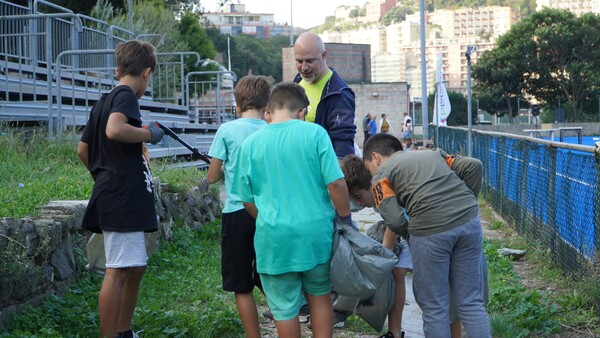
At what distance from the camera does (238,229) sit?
529 cm

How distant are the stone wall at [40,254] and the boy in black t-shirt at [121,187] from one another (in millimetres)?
429

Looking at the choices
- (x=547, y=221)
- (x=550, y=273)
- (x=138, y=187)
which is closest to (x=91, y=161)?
(x=138, y=187)

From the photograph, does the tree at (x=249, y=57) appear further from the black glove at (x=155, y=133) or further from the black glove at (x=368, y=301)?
the black glove at (x=368, y=301)

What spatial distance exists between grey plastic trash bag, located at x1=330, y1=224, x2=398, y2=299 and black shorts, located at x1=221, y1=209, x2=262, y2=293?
0.68 meters

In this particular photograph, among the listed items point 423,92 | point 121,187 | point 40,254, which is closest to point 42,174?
point 40,254

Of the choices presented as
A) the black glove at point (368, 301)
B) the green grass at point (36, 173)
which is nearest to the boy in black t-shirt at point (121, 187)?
the green grass at point (36, 173)

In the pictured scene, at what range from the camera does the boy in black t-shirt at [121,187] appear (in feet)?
16.7

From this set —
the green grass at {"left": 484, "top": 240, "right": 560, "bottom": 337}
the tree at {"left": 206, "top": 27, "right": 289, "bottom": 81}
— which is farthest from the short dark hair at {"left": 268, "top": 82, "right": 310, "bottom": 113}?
the tree at {"left": 206, "top": 27, "right": 289, "bottom": 81}

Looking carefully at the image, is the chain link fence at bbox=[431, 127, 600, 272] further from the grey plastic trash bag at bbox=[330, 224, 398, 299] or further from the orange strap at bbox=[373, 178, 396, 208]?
the grey plastic trash bag at bbox=[330, 224, 398, 299]

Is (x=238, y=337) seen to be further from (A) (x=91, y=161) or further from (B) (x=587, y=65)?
(B) (x=587, y=65)

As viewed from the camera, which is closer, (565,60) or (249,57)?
(565,60)

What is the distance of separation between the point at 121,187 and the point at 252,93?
1000mm

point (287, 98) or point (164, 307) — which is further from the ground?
point (287, 98)

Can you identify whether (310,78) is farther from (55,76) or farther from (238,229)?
(55,76)
